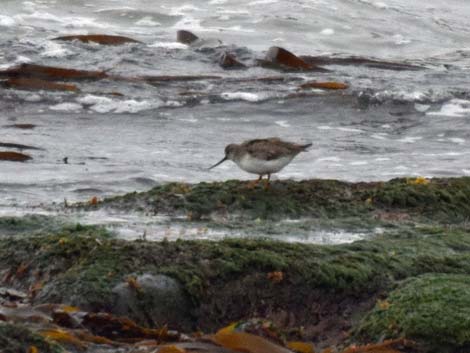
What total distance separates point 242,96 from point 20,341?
8.81 metres

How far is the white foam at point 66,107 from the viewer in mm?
10781

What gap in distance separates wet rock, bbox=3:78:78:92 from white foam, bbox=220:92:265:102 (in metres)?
1.58

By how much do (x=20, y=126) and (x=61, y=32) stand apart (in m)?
4.62

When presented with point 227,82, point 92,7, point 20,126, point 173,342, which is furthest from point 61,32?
point 173,342

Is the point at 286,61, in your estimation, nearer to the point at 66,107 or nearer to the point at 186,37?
the point at 186,37

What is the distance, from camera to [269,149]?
6.14 meters

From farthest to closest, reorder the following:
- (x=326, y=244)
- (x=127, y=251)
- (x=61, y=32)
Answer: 1. (x=61, y=32)
2. (x=326, y=244)
3. (x=127, y=251)

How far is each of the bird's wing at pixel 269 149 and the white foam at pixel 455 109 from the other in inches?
217

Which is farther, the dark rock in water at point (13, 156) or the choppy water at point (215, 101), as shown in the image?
the choppy water at point (215, 101)

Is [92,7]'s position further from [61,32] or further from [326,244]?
[326,244]

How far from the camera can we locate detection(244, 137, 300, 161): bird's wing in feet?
20.0

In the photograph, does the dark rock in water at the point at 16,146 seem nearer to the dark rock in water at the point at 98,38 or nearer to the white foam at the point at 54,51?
the white foam at the point at 54,51

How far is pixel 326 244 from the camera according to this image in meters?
4.74

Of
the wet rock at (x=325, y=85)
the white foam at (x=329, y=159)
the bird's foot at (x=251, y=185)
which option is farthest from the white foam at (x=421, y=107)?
the bird's foot at (x=251, y=185)
